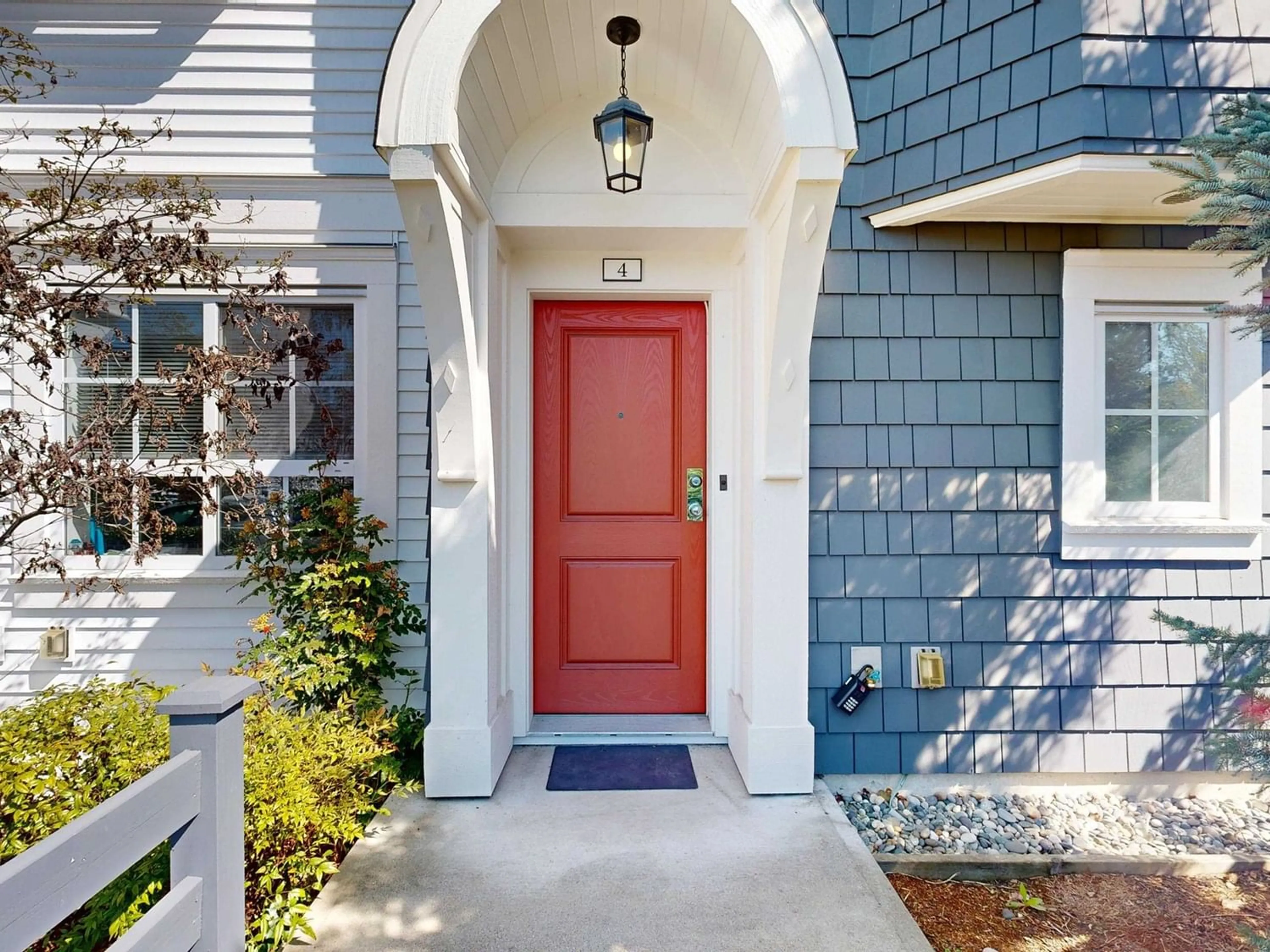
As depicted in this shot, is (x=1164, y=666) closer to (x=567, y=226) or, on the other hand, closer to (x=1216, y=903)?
(x=1216, y=903)

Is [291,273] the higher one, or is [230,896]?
[291,273]

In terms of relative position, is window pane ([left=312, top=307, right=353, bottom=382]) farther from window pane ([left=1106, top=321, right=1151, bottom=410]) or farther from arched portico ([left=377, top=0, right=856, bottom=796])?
window pane ([left=1106, top=321, right=1151, bottom=410])

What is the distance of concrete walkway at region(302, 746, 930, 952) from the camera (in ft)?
6.08

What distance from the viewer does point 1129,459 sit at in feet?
9.39

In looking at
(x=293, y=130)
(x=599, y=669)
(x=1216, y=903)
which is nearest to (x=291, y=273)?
(x=293, y=130)

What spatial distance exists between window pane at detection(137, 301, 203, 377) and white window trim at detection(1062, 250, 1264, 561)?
3.81 m

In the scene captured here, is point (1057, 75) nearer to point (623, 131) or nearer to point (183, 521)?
point (623, 131)

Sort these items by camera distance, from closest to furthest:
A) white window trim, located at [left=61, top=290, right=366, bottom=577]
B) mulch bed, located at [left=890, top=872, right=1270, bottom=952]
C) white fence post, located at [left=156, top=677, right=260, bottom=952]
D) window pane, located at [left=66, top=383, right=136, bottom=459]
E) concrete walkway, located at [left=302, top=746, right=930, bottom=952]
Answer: white fence post, located at [left=156, top=677, right=260, bottom=952] → concrete walkway, located at [left=302, top=746, right=930, bottom=952] → mulch bed, located at [left=890, top=872, right=1270, bottom=952] → window pane, located at [left=66, top=383, right=136, bottom=459] → white window trim, located at [left=61, top=290, right=366, bottom=577]

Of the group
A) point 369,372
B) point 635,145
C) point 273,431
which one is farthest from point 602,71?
point 273,431

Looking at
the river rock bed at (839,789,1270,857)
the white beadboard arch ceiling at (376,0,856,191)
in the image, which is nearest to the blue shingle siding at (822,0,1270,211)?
the white beadboard arch ceiling at (376,0,856,191)

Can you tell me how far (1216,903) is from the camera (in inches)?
90.4

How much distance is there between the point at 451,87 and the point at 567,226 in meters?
0.78

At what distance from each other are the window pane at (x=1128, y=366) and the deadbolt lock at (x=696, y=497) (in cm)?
173

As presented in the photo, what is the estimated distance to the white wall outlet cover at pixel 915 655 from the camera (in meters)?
2.83
